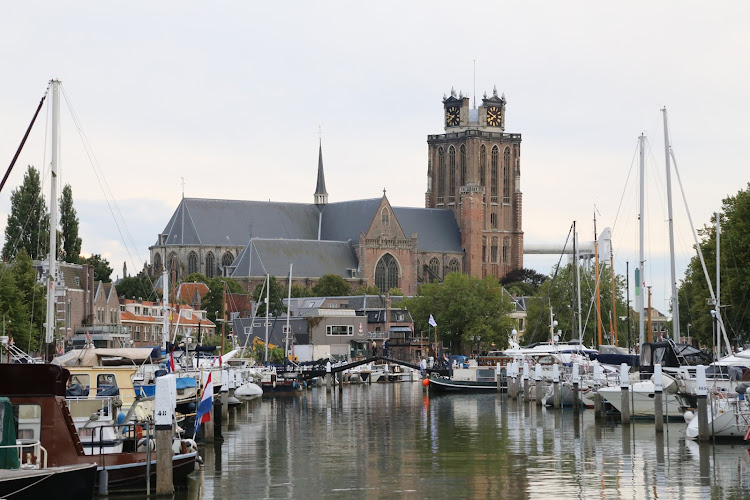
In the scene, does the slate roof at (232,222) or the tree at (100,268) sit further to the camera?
the slate roof at (232,222)

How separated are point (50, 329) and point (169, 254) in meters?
139

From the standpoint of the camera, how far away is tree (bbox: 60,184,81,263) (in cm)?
9238

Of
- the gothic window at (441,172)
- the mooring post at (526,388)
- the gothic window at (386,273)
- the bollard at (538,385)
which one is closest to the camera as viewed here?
the bollard at (538,385)

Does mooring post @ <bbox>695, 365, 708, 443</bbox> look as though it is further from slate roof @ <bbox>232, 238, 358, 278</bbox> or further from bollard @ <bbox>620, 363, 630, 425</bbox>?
slate roof @ <bbox>232, 238, 358, 278</bbox>

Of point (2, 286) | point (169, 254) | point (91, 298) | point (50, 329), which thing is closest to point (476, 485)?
point (50, 329)

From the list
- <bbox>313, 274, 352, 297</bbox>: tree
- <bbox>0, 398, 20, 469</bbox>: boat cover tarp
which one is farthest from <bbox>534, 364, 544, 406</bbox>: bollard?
<bbox>313, 274, 352, 297</bbox>: tree

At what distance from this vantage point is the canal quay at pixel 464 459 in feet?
94.6

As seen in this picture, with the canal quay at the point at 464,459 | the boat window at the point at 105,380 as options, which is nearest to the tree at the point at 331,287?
the canal quay at the point at 464,459

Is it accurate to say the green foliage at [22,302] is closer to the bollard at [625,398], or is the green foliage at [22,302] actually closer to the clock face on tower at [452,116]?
the bollard at [625,398]

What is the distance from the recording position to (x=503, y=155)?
189375 millimetres

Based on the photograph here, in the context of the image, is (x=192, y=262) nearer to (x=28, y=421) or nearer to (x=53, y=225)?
(x=53, y=225)

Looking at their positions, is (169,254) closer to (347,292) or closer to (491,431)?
(347,292)

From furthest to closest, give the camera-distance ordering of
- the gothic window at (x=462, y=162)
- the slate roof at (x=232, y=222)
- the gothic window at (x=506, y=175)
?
the gothic window at (x=506, y=175) → the gothic window at (x=462, y=162) → the slate roof at (x=232, y=222)

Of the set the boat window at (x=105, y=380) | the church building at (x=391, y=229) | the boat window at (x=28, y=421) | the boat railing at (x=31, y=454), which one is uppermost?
the church building at (x=391, y=229)
